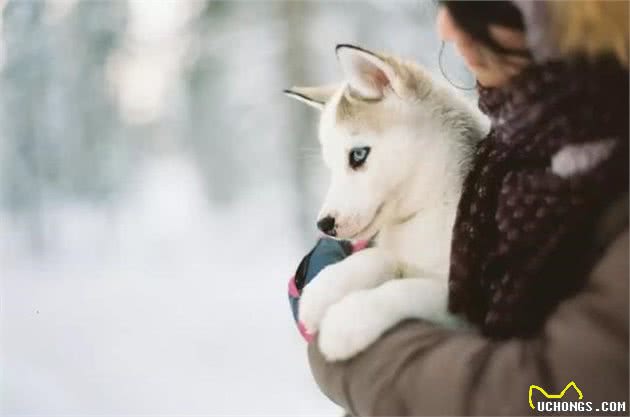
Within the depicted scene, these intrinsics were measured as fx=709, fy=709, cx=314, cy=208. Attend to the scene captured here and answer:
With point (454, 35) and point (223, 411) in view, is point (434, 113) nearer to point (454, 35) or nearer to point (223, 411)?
point (454, 35)

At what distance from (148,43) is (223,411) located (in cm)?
49

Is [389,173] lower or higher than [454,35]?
lower

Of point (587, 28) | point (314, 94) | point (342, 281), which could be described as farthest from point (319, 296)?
point (587, 28)

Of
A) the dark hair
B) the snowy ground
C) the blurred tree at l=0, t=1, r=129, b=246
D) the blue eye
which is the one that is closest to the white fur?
the dark hair

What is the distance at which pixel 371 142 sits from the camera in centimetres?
79

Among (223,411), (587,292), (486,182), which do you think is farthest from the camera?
(223,411)

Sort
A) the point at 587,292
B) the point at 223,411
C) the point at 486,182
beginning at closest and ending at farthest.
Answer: the point at 587,292 < the point at 486,182 < the point at 223,411

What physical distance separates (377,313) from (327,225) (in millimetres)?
129

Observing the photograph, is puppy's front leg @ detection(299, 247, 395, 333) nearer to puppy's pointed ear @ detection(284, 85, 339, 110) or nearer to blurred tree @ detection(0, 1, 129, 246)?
puppy's pointed ear @ detection(284, 85, 339, 110)

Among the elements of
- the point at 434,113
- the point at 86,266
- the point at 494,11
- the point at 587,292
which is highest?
the point at 494,11

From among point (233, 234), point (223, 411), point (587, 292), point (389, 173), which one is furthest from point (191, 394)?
point (587, 292)

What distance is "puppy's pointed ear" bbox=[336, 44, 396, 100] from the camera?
2.59 feet

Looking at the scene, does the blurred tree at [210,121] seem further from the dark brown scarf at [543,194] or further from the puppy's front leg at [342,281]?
the dark brown scarf at [543,194]

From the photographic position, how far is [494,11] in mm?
701
